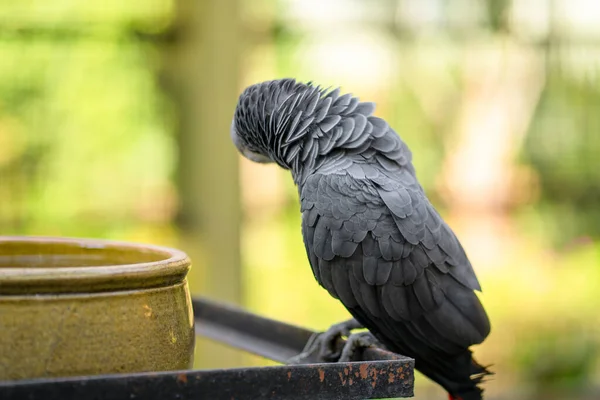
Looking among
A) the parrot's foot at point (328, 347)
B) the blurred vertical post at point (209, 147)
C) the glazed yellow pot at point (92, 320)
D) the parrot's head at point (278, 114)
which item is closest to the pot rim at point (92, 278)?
the glazed yellow pot at point (92, 320)

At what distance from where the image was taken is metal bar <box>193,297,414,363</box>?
4.02 feet

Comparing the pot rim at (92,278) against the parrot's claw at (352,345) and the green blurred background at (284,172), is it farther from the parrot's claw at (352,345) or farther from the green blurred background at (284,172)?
the green blurred background at (284,172)

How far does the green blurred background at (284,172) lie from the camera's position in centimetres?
297

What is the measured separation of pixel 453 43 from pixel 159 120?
128 centimetres

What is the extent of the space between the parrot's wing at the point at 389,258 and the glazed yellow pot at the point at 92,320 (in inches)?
16.9

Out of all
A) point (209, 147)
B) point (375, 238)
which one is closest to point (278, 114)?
point (375, 238)

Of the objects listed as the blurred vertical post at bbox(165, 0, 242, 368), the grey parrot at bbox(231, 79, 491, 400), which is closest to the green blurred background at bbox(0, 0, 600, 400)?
the blurred vertical post at bbox(165, 0, 242, 368)

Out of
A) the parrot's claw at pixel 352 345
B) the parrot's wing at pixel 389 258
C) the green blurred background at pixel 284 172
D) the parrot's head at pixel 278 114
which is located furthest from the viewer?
the green blurred background at pixel 284 172

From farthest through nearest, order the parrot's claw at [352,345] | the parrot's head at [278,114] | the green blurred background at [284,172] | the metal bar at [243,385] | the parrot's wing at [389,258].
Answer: the green blurred background at [284,172]
the parrot's head at [278,114]
the parrot's wing at [389,258]
the parrot's claw at [352,345]
the metal bar at [243,385]

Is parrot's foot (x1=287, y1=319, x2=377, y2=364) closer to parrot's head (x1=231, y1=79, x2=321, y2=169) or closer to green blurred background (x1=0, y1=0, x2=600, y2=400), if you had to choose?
parrot's head (x1=231, y1=79, x2=321, y2=169)

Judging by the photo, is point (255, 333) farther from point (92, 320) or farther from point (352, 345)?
point (92, 320)

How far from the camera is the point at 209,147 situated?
3.05m

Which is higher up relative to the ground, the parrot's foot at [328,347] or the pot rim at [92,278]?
the pot rim at [92,278]

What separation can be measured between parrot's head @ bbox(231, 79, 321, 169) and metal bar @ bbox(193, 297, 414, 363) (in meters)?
0.30
